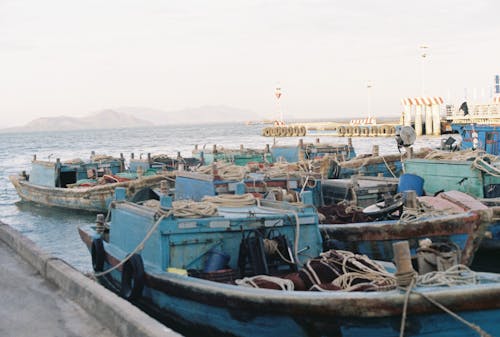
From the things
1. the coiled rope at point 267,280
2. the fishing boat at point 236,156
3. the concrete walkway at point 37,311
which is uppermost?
the fishing boat at point 236,156

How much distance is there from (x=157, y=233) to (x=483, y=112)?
4908cm

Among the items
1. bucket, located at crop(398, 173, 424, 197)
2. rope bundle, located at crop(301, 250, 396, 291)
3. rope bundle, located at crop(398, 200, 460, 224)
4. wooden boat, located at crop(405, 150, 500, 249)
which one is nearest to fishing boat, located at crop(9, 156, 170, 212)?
wooden boat, located at crop(405, 150, 500, 249)

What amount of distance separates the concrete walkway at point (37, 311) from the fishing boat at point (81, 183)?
13796 mm

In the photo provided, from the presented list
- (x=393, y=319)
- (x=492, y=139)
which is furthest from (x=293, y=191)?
(x=492, y=139)

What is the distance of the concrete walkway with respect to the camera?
6988mm

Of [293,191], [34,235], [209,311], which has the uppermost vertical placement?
[293,191]

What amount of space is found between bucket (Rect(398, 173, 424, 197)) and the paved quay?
8.09 meters

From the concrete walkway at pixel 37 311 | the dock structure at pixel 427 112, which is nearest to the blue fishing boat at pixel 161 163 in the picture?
the concrete walkway at pixel 37 311

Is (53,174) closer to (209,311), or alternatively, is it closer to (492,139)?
(492,139)

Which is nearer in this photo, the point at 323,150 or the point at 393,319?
the point at 393,319

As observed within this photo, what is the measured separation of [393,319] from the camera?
6840mm

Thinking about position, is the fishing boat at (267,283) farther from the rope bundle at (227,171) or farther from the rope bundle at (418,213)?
the rope bundle at (227,171)

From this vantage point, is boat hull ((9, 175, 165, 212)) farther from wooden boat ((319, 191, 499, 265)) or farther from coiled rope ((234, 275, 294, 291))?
coiled rope ((234, 275, 294, 291))

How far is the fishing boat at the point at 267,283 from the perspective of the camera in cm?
677
